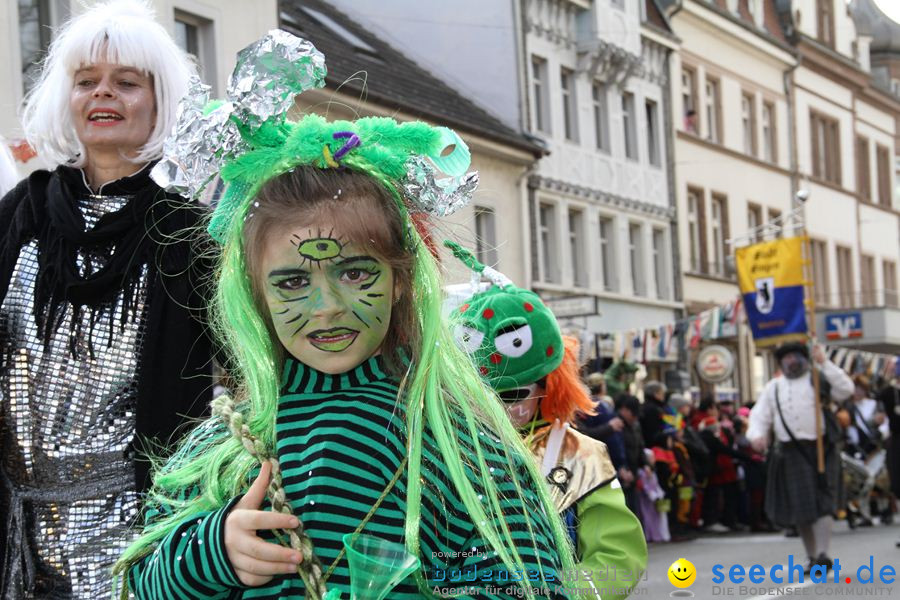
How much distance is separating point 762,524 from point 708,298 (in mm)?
17750

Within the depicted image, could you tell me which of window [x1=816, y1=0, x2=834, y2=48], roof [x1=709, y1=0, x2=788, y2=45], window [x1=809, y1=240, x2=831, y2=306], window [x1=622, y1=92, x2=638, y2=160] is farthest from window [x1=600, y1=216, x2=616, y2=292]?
window [x1=816, y1=0, x2=834, y2=48]

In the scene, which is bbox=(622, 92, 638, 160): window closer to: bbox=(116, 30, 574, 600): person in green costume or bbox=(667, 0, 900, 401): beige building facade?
bbox=(667, 0, 900, 401): beige building facade

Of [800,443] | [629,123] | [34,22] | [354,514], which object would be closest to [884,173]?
[629,123]

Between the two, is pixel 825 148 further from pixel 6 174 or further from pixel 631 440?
pixel 6 174

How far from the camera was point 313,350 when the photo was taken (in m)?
2.44

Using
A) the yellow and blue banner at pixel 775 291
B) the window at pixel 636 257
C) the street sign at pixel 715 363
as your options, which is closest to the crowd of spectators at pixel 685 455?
the yellow and blue banner at pixel 775 291

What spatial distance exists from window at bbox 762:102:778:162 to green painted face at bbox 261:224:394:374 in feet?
125

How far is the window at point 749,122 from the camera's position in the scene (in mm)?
38344

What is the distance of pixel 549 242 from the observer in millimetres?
29156

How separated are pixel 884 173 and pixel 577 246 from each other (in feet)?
74.6

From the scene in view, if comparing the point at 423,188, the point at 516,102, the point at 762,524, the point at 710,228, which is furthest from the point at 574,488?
the point at 710,228

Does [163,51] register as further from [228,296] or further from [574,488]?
[574,488]

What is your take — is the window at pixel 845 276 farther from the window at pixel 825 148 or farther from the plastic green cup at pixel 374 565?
the plastic green cup at pixel 374 565

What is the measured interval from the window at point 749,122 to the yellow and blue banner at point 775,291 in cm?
1955
